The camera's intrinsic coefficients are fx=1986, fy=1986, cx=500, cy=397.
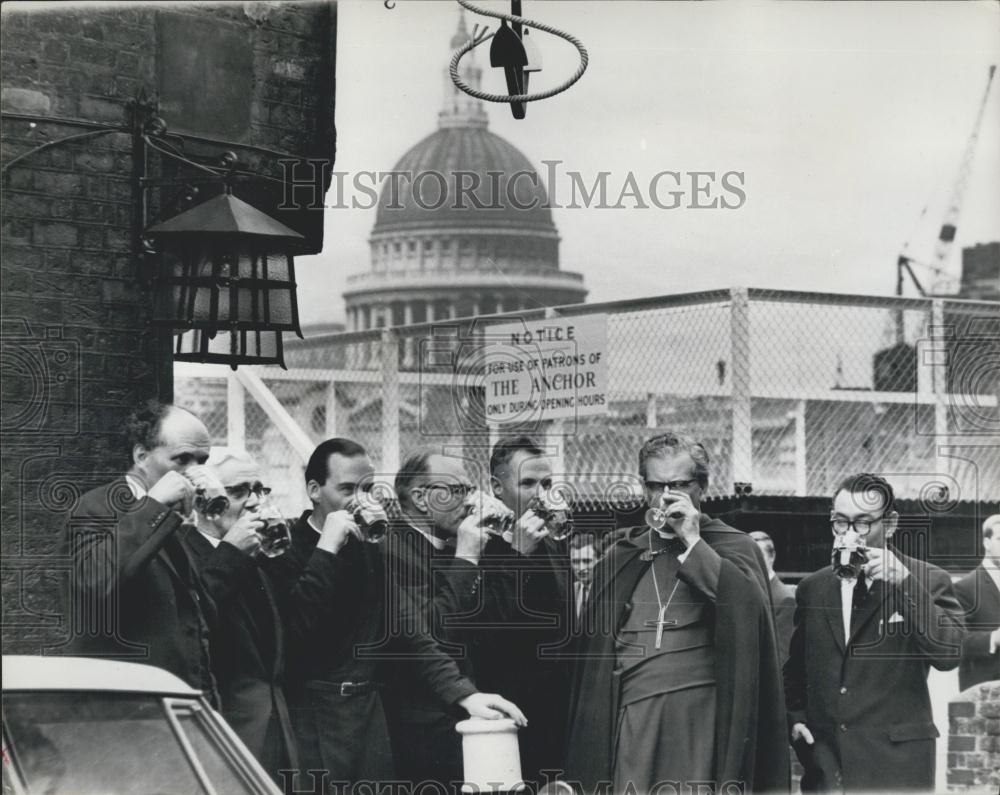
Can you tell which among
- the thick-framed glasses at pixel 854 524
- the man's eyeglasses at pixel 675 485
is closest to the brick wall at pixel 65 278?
the man's eyeglasses at pixel 675 485

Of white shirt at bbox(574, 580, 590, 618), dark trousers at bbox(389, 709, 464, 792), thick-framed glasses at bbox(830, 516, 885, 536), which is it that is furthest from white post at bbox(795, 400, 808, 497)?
dark trousers at bbox(389, 709, 464, 792)

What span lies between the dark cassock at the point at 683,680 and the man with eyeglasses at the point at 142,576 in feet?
4.84

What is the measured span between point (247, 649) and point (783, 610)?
213 centimetres

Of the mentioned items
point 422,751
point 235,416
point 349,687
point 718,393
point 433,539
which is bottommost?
point 422,751

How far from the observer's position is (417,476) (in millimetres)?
7730

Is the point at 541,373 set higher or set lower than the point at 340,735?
higher

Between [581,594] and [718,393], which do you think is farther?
[718,393]

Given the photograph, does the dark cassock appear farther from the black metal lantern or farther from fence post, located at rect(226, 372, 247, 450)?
the black metal lantern

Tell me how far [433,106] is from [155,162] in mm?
1125

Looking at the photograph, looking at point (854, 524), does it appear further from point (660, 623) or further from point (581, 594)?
point (581, 594)

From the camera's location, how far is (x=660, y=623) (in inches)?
298

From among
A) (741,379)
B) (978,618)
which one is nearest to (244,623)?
(741,379)

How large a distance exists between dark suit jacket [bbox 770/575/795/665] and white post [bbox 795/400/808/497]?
40 cm

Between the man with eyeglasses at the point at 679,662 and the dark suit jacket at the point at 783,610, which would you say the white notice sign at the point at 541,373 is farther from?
the dark suit jacket at the point at 783,610
